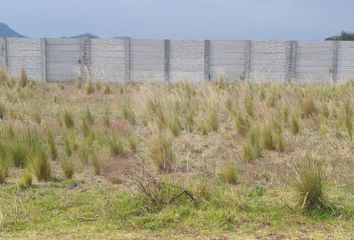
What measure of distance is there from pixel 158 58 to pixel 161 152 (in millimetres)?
19675

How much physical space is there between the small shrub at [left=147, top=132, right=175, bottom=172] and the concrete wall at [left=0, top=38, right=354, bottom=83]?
1868 centimetres

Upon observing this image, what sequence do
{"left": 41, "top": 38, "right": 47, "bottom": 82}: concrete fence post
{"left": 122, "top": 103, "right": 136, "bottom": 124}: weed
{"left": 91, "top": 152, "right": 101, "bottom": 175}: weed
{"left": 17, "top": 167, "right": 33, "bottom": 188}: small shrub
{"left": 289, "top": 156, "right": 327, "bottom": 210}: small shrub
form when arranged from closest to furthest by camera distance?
{"left": 289, "top": 156, "right": 327, "bottom": 210}: small shrub < {"left": 17, "top": 167, "right": 33, "bottom": 188}: small shrub < {"left": 91, "top": 152, "right": 101, "bottom": 175}: weed < {"left": 122, "top": 103, "right": 136, "bottom": 124}: weed < {"left": 41, "top": 38, "right": 47, "bottom": 82}: concrete fence post

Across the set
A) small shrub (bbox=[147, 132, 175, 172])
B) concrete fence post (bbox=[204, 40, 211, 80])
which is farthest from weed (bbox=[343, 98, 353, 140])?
concrete fence post (bbox=[204, 40, 211, 80])

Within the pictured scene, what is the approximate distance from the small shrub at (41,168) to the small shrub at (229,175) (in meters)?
1.79

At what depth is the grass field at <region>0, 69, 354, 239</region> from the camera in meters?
4.87

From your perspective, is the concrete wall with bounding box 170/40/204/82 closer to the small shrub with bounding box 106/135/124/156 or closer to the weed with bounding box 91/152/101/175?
the small shrub with bounding box 106/135/124/156

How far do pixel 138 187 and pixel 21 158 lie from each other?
83.3 inches

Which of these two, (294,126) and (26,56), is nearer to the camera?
(294,126)

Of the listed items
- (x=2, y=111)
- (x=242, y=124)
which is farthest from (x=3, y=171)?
(x=2, y=111)

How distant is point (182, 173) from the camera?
260 inches

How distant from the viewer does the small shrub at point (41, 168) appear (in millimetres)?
6296

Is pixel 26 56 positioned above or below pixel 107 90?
above

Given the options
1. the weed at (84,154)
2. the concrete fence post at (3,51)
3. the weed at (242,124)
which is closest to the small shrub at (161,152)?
the weed at (84,154)

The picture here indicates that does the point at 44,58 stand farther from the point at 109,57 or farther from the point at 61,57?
the point at 109,57
